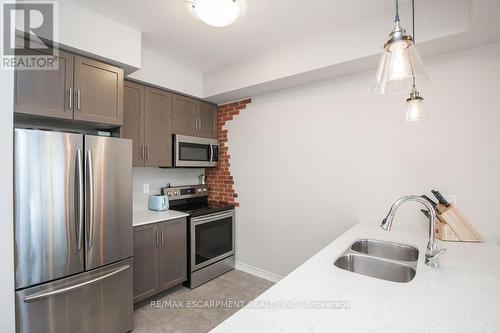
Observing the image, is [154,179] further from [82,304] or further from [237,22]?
[237,22]

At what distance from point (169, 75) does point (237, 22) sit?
1.12 meters

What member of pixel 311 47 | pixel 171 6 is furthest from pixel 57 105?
pixel 311 47

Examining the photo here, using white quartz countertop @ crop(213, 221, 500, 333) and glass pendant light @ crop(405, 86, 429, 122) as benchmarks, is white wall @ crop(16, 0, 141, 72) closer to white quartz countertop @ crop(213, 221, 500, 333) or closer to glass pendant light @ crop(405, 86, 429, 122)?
white quartz countertop @ crop(213, 221, 500, 333)

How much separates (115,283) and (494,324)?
222 cm

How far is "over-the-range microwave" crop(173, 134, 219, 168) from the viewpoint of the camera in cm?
285

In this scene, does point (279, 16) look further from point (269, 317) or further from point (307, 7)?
point (269, 317)

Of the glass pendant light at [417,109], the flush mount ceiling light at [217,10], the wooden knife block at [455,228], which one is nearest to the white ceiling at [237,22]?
the flush mount ceiling light at [217,10]

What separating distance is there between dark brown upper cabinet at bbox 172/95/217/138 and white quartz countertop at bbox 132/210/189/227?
971 millimetres

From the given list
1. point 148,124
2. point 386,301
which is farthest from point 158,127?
point 386,301

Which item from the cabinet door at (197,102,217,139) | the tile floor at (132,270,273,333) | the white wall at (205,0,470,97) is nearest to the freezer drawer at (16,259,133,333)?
the tile floor at (132,270,273,333)

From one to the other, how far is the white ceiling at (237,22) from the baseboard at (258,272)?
102 inches

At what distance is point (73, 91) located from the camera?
182 centimetres

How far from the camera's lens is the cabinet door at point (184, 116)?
2885 millimetres

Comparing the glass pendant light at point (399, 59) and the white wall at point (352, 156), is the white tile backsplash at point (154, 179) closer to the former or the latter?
the white wall at point (352, 156)
